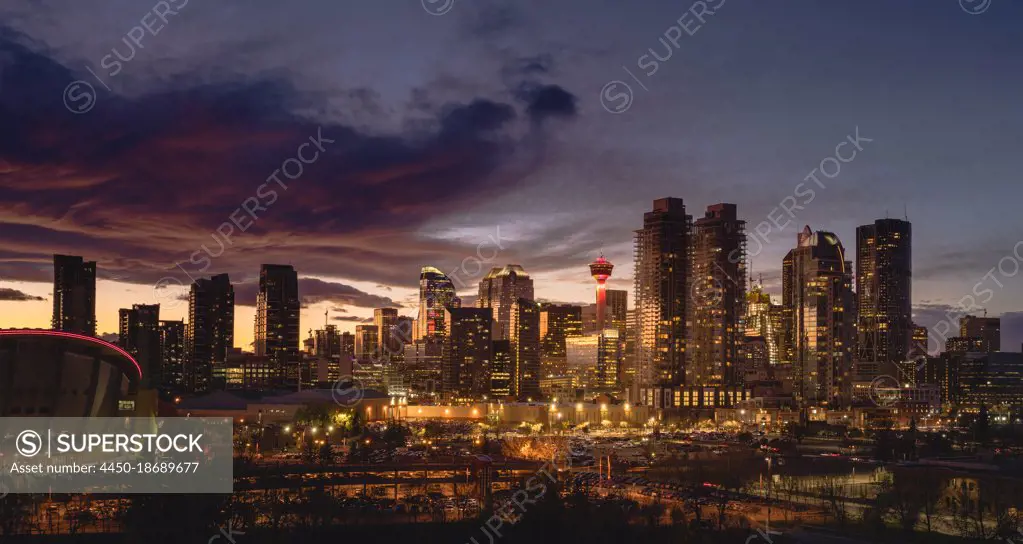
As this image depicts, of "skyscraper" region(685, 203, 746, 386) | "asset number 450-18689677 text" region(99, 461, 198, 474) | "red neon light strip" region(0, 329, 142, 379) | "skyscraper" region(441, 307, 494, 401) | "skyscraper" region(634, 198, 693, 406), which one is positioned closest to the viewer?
"asset number 450-18689677 text" region(99, 461, 198, 474)

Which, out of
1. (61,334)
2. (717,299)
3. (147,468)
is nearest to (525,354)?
(717,299)

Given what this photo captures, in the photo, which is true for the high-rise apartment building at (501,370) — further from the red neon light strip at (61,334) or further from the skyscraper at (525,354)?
the red neon light strip at (61,334)

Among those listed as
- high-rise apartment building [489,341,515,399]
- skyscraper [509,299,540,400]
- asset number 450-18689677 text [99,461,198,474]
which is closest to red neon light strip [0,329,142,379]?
asset number 450-18689677 text [99,461,198,474]

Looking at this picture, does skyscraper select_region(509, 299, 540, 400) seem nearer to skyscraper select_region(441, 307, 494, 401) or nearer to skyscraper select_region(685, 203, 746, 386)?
skyscraper select_region(441, 307, 494, 401)

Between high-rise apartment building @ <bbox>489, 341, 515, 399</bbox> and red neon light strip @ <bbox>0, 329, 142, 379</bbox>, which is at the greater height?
red neon light strip @ <bbox>0, 329, 142, 379</bbox>

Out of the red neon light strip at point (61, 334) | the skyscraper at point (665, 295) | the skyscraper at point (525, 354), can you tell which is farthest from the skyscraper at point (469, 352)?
the red neon light strip at point (61, 334)

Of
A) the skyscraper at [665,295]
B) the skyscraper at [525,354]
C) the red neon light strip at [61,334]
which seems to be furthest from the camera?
the skyscraper at [525,354]

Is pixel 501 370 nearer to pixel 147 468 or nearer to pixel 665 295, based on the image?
pixel 665 295
